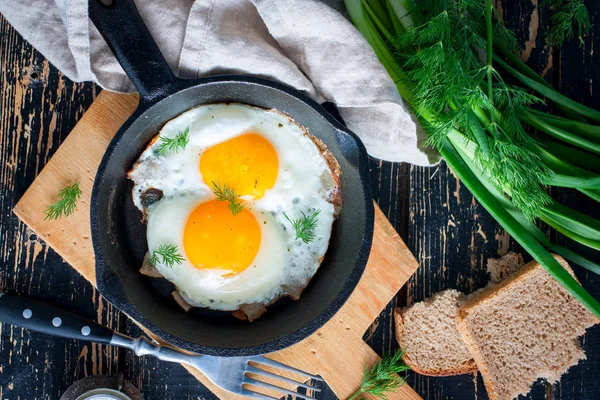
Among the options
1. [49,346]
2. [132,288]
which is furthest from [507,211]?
[49,346]

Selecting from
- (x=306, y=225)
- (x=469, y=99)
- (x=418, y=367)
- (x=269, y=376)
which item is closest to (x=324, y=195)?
(x=306, y=225)

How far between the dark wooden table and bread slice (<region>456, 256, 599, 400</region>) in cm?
14

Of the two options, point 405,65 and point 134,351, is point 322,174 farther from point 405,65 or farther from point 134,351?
point 134,351

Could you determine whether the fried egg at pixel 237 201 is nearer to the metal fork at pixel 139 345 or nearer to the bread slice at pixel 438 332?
the metal fork at pixel 139 345

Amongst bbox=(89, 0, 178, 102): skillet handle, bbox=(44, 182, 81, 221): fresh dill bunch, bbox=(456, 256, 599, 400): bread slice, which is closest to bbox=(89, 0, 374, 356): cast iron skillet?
bbox=(89, 0, 178, 102): skillet handle

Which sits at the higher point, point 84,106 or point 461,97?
point 84,106

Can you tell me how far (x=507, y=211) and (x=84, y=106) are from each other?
2050 mm

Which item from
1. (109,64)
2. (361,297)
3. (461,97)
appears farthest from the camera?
(361,297)

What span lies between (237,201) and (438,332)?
1.19 meters

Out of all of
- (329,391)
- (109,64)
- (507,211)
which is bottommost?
(329,391)

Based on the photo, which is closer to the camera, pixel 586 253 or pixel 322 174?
pixel 322 174

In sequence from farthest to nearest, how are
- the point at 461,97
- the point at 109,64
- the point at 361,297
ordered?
the point at 361,297, the point at 109,64, the point at 461,97

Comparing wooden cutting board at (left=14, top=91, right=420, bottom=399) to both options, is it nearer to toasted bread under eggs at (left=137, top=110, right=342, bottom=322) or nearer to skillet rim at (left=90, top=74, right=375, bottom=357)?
toasted bread under eggs at (left=137, top=110, right=342, bottom=322)

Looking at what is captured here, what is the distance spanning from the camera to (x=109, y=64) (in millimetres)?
2527
